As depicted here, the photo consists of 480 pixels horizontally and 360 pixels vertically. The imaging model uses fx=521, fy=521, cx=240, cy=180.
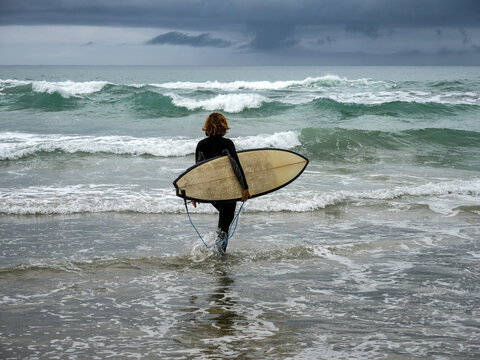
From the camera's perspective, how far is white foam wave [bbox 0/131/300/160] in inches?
514

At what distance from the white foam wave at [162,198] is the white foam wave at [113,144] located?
386cm

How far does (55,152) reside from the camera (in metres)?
13.0

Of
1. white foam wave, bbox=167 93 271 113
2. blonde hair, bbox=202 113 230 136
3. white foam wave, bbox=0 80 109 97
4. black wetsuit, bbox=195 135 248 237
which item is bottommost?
black wetsuit, bbox=195 135 248 237

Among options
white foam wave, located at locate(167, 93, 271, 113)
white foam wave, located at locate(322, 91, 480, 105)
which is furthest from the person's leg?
white foam wave, located at locate(322, 91, 480, 105)

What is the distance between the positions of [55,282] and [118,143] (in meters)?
9.86

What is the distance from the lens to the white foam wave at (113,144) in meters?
13.0

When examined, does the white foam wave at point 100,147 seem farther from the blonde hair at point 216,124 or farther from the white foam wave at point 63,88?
the white foam wave at point 63,88

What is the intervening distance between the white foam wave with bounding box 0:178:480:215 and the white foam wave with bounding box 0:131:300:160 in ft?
12.7

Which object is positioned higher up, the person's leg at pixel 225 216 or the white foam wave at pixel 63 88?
the white foam wave at pixel 63 88

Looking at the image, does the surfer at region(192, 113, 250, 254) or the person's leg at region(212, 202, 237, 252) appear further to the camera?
the person's leg at region(212, 202, 237, 252)

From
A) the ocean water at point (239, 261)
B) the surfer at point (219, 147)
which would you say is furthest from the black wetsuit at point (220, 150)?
the ocean water at point (239, 261)

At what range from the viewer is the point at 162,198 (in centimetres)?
859

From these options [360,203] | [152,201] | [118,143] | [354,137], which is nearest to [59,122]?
[118,143]

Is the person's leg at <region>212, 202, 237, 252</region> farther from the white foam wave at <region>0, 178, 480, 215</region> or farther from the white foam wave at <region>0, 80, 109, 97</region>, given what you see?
the white foam wave at <region>0, 80, 109, 97</region>
